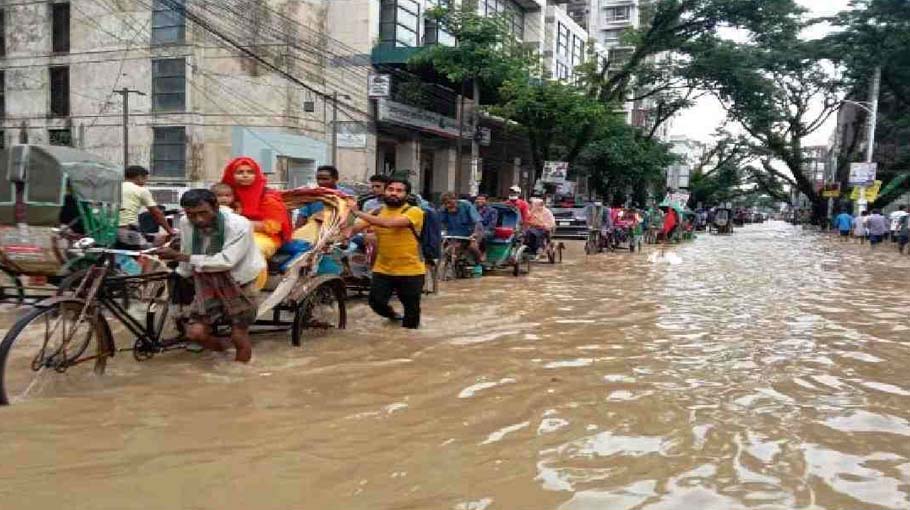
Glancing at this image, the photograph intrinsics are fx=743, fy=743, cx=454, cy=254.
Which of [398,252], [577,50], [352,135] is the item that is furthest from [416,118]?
[577,50]

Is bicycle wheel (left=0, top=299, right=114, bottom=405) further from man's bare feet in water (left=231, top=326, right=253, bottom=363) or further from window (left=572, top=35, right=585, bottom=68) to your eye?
window (left=572, top=35, right=585, bottom=68)

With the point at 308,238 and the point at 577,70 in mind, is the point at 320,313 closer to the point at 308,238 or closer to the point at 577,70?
the point at 308,238

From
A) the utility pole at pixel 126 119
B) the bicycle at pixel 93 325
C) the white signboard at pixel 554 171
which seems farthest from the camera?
the white signboard at pixel 554 171

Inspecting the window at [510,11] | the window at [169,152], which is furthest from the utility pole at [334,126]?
the window at [510,11]

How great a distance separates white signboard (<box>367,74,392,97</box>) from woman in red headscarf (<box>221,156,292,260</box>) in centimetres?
1857

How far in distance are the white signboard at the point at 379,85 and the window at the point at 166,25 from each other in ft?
20.8

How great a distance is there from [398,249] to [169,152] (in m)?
20.6

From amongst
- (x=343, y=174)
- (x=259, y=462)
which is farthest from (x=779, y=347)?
(x=343, y=174)

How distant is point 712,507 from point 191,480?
2.33 m

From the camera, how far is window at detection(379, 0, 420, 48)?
25391 millimetres

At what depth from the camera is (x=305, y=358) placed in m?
5.79

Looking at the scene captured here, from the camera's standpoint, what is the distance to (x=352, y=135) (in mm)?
24719

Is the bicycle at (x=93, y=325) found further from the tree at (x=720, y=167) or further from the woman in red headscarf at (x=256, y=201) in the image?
the tree at (x=720, y=167)

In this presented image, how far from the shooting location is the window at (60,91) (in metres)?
27.1
